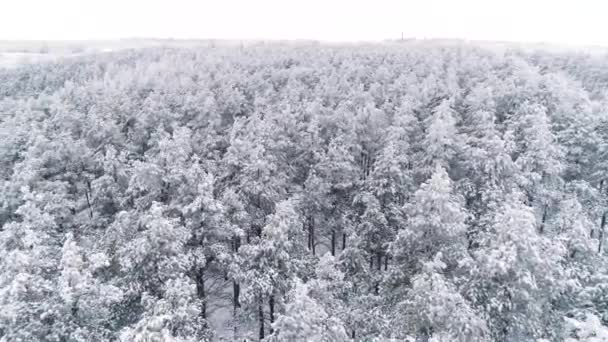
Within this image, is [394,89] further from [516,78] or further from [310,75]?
[310,75]

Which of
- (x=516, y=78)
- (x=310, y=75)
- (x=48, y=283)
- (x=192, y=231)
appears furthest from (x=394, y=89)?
(x=48, y=283)

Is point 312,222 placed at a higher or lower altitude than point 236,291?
higher

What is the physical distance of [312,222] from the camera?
31.9 m

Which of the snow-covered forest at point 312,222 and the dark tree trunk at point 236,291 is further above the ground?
the snow-covered forest at point 312,222

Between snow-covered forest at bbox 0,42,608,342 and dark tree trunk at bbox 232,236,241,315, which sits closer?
snow-covered forest at bbox 0,42,608,342

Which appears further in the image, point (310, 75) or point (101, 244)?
point (310, 75)

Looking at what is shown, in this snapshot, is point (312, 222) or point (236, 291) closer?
point (236, 291)

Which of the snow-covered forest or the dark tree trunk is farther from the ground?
the snow-covered forest

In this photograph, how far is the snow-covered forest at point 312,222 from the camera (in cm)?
1606

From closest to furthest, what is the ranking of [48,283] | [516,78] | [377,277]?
1. [48,283]
2. [377,277]
3. [516,78]

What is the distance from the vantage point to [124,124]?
40750 millimetres

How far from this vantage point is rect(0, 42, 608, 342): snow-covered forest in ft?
52.7

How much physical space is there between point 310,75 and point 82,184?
116 ft

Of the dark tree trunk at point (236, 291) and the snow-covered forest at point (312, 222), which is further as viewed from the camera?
the dark tree trunk at point (236, 291)
